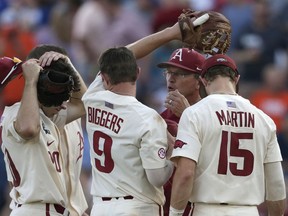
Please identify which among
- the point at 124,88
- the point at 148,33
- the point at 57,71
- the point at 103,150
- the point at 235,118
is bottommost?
the point at 148,33

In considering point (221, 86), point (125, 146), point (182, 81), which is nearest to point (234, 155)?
point (221, 86)

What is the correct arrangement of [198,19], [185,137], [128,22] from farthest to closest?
[128,22], [198,19], [185,137]

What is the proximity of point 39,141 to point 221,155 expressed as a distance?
1418 mm

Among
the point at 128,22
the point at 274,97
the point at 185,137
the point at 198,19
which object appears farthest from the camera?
the point at 128,22

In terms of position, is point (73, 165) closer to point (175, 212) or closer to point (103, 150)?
point (103, 150)

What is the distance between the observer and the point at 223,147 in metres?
7.83

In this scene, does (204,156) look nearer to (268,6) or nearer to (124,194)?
(124,194)

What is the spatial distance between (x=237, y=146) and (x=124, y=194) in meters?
0.93

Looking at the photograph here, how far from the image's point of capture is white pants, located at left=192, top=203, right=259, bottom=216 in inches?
310

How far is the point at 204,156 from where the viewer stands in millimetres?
7859

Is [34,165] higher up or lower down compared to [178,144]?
lower down

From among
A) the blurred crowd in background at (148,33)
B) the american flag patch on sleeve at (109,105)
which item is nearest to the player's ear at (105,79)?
the american flag patch on sleeve at (109,105)

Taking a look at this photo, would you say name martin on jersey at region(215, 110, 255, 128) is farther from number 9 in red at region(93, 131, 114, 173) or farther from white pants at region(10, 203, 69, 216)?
white pants at region(10, 203, 69, 216)

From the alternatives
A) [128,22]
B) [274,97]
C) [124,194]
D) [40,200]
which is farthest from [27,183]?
[128,22]
